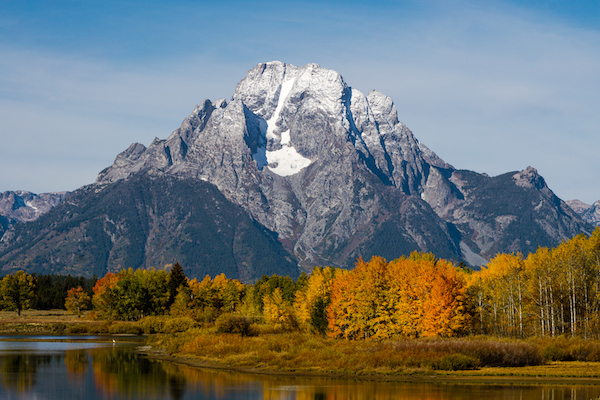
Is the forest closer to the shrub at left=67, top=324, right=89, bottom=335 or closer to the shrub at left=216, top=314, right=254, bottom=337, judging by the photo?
the shrub at left=216, top=314, right=254, bottom=337

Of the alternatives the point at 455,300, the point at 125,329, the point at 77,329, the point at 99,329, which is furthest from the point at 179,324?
the point at 455,300

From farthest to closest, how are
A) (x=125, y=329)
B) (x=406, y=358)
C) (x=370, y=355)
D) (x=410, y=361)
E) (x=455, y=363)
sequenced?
(x=125, y=329) < (x=370, y=355) < (x=406, y=358) < (x=410, y=361) < (x=455, y=363)

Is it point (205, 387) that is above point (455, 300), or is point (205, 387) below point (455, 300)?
below

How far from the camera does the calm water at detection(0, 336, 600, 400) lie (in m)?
53.8

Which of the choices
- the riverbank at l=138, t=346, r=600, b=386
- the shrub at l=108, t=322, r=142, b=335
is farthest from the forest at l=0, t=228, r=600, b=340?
the shrub at l=108, t=322, r=142, b=335

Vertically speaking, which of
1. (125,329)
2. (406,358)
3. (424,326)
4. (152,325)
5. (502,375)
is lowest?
(125,329)

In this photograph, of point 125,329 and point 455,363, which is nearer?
point 455,363

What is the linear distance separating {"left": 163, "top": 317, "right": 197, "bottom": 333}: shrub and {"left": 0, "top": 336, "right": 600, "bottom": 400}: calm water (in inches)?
1941

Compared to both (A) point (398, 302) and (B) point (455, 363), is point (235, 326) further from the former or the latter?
(B) point (455, 363)

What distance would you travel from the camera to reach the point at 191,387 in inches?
2351

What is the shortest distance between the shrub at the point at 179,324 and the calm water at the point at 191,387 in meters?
49.3

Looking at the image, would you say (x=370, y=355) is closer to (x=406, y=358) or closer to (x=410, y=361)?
(x=406, y=358)

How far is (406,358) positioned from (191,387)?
2393cm

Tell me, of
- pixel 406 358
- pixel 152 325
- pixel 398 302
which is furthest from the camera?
pixel 152 325
